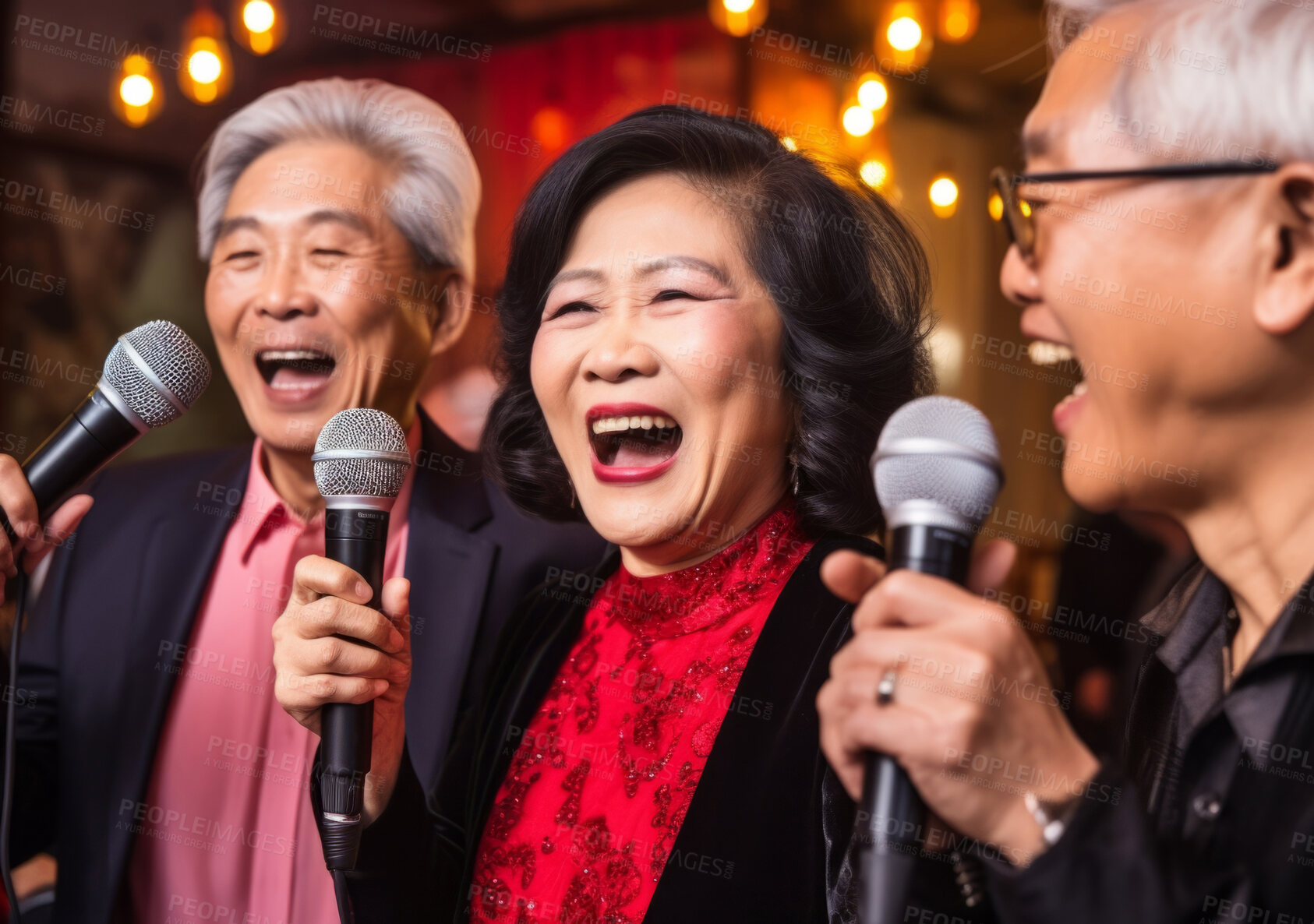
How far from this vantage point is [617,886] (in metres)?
1.22

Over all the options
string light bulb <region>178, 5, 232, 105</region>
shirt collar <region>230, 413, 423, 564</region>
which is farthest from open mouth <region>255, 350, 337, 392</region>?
string light bulb <region>178, 5, 232, 105</region>

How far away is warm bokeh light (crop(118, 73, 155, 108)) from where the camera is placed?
263 cm

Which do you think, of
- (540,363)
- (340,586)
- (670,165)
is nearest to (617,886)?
(340,586)

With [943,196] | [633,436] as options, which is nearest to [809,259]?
[633,436]

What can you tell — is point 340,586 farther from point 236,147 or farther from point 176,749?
point 236,147

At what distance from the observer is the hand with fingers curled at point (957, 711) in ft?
2.65

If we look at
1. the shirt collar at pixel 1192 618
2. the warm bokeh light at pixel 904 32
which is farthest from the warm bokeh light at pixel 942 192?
the shirt collar at pixel 1192 618

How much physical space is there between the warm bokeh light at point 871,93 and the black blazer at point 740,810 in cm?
271

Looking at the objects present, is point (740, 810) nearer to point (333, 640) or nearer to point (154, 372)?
point (333, 640)

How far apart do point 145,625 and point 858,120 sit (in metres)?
3.00

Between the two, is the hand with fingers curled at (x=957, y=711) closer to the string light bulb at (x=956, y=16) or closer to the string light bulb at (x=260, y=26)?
the string light bulb at (x=260, y=26)

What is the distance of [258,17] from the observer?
264 cm

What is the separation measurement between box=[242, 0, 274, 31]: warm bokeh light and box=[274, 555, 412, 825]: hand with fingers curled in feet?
6.50

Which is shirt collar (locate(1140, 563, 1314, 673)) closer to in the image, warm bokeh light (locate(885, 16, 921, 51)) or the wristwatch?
the wristwatch
